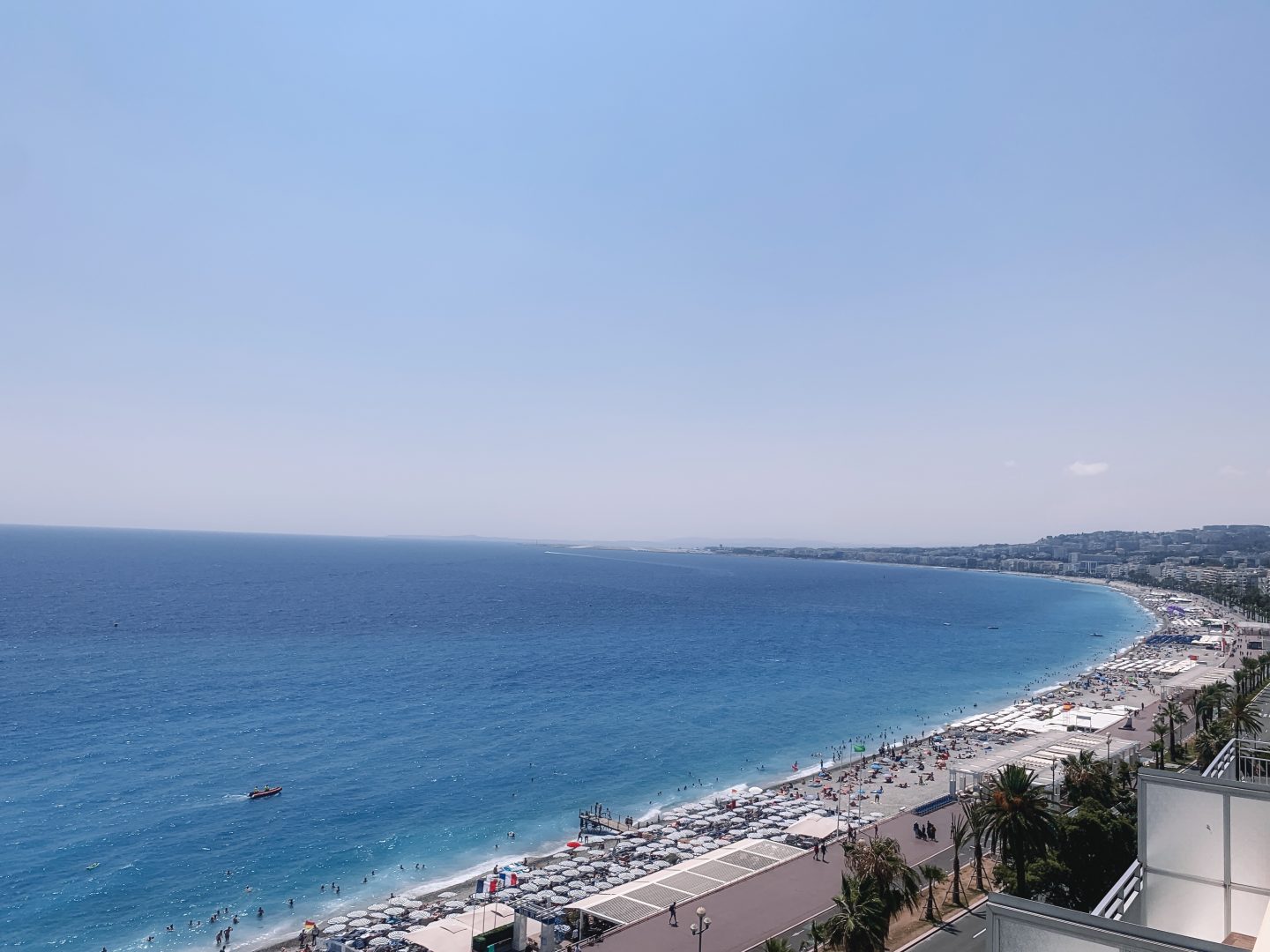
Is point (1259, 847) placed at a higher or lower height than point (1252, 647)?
higher

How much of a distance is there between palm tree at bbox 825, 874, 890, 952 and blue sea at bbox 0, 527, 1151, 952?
877 inches

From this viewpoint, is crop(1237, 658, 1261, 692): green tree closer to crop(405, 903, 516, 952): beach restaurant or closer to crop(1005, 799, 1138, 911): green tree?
crop(1005, 799, 1138, 911): green tree

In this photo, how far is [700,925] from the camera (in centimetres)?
2448

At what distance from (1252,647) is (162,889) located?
12014cm

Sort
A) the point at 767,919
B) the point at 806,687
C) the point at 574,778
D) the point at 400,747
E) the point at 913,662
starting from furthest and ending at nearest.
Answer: the point at 913,662 < the point at 806,687 < the point at 400,747 < the point at 574,778 < the point at 767,919

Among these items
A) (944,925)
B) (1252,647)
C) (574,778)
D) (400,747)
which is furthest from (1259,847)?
(1252,647)

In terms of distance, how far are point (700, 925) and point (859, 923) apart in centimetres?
586

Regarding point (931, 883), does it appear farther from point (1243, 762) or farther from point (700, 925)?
point (1243, 762)

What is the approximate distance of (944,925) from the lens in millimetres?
26031

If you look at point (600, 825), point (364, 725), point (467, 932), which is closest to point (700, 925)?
point (467, 932)

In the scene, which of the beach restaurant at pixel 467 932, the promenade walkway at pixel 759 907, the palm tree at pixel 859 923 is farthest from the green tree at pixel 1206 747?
the beach restaurant at pixel 467 932

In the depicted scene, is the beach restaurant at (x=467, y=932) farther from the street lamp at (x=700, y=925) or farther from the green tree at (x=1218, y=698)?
the green tree at (x=1218, y=698)

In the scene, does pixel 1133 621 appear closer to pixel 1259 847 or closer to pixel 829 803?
pixel 829 803

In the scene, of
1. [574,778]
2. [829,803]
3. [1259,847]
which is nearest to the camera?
[1259,847]
